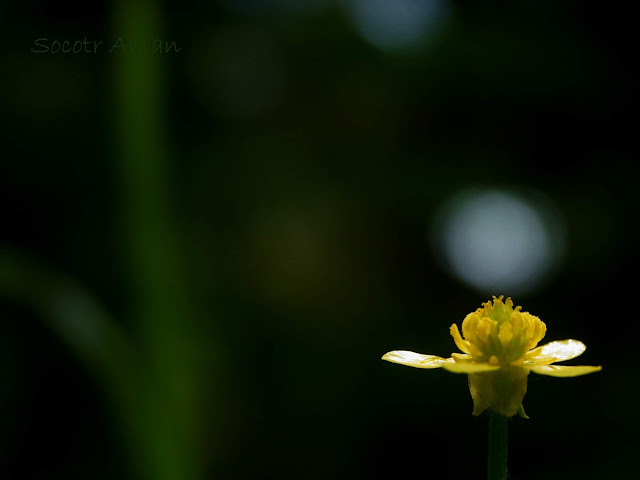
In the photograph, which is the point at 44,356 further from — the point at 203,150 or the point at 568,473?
the point at 568,473

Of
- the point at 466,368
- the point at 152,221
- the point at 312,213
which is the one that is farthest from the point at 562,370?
the point at 312,213

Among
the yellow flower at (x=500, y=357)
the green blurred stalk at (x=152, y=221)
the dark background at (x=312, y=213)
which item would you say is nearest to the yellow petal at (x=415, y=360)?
the yellow flower at (x=500, y=357)

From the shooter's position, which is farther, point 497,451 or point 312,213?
point 312,213

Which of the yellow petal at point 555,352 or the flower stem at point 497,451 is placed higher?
the yellow petal at point 555,352

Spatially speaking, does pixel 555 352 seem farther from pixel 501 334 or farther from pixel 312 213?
pixel 312 213

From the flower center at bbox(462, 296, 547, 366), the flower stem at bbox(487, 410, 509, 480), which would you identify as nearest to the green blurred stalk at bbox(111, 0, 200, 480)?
the flower center at bbox(462, 296, 547, 366)

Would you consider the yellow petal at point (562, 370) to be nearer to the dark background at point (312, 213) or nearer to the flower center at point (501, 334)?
the flower center at point (501, 334)

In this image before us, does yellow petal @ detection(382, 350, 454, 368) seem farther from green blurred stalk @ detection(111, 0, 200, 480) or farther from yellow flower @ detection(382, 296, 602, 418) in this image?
green blurred stalk @ detection(111, 0, 200, 480)
